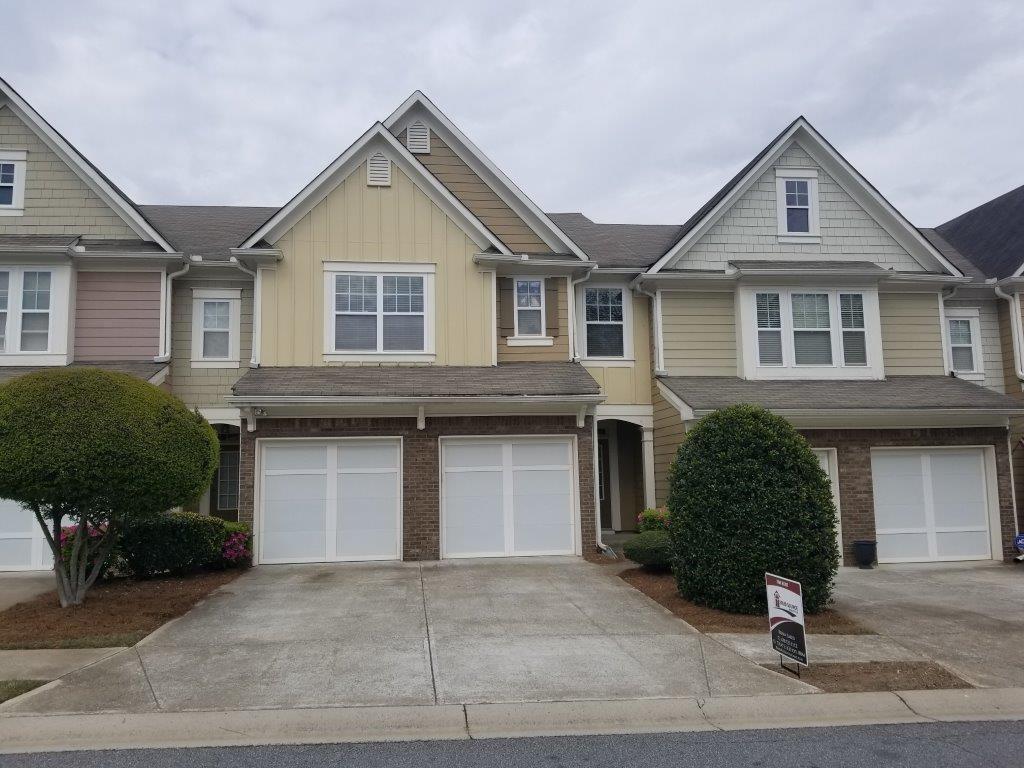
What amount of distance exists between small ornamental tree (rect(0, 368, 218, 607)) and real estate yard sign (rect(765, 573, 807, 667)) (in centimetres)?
742

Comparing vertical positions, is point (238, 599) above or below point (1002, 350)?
below

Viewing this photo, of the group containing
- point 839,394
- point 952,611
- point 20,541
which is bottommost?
point 952,611

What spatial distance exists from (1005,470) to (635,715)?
12.4 m

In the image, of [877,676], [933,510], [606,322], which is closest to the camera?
[877,676]

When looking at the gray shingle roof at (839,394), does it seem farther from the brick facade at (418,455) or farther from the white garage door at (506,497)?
the white garage door at (506,497)

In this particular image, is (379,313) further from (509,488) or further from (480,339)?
(509,488)

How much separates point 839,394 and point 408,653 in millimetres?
10700

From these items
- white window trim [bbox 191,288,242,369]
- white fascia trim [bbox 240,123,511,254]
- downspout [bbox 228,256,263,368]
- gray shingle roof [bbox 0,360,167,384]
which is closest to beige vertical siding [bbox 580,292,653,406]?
white fascia trim [bbox 240,123,511,254]

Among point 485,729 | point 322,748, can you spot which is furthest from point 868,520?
point 322,748

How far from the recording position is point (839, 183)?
17.2 m

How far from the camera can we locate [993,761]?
5629 mm

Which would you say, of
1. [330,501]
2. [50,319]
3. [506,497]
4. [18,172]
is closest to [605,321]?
[506,497]

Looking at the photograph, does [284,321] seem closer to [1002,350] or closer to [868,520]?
[868,520]

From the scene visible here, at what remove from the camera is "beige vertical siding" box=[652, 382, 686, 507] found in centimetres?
1553
